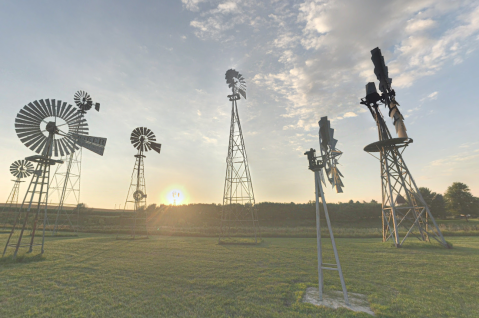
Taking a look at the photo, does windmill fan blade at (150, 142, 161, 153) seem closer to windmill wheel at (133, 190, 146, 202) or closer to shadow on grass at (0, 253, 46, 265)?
windmill wheel at (133, 190, 146, 202)

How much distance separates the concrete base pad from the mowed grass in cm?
28

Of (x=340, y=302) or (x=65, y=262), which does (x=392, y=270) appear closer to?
(x=340, y=302)

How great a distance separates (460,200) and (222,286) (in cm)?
7686

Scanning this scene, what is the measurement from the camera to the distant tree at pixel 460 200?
55.9m

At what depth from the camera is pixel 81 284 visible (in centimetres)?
804

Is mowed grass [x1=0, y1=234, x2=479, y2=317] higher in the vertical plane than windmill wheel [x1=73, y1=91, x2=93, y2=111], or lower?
lower

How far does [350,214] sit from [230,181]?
54.6m

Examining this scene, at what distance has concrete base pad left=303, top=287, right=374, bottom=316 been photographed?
5898mm

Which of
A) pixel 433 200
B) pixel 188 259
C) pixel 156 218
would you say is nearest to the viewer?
pixel 188 259

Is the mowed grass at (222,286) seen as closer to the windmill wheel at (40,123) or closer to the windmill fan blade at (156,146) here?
the windmill wheel at (40,123)

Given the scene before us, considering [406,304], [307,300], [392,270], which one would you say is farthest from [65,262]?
[392,270]

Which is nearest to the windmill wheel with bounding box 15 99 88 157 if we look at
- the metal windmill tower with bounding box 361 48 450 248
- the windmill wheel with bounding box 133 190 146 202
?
the windmill wheel with bounding box 133 190 146 202

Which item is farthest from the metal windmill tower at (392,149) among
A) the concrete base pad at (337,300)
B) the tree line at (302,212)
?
the tree line at (302,212)

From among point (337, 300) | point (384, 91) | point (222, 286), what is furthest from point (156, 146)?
point (337, 300)
